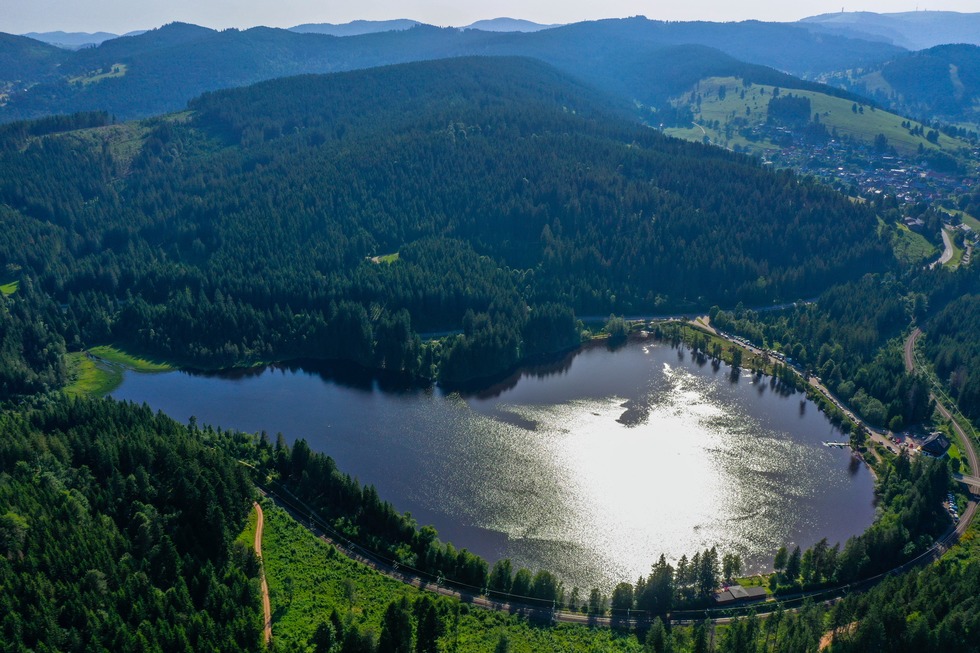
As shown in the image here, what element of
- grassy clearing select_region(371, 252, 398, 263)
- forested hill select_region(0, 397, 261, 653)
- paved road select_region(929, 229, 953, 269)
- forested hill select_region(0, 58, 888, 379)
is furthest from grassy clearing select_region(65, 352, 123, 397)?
paved road select_region(929, 229, 953, 269)

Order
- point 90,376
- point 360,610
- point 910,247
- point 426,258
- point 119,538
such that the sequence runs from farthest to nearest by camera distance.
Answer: point 910,247, point 426,258, point 90,376, point 360,610, point 119,538

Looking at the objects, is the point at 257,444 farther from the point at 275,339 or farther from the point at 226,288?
the point at 226,288

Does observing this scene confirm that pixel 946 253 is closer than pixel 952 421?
No

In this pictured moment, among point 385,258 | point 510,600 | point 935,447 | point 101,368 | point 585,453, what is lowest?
point 510,600

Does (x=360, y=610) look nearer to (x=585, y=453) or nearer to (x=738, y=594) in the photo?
(x=738, y=594)

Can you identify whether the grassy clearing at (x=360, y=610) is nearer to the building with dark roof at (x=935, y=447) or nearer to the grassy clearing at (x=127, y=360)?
the building with dark roof at (x=935, y=447)

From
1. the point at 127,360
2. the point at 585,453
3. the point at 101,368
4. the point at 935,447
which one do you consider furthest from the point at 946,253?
the point at 101,368

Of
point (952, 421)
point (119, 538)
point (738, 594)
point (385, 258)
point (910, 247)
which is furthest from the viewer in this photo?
point (910, 247)
